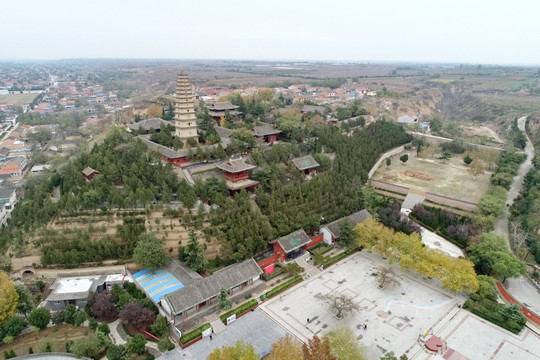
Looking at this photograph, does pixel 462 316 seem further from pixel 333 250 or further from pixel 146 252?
pixel 146 252

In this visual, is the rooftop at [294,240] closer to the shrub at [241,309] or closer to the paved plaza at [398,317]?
the paved plaza at [398,317]

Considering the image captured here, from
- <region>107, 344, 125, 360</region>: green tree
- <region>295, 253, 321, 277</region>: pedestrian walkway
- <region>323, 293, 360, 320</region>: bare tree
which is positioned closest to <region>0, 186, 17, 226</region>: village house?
<region>107, 344, 125, 360</region>: green tree

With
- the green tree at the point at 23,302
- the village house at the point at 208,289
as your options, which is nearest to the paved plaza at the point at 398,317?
the village house at the point at 208,289

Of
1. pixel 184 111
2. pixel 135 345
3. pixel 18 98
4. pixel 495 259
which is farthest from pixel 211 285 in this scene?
pixel 18 98

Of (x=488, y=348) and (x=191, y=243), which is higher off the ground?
(x=191, y=243)

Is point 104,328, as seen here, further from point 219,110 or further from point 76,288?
point 219,110

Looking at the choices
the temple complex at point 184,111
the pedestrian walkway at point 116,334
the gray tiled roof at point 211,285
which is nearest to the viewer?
the pedestrian walkway at point 116,334

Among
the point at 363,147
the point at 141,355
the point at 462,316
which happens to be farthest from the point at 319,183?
the point at 141,355
